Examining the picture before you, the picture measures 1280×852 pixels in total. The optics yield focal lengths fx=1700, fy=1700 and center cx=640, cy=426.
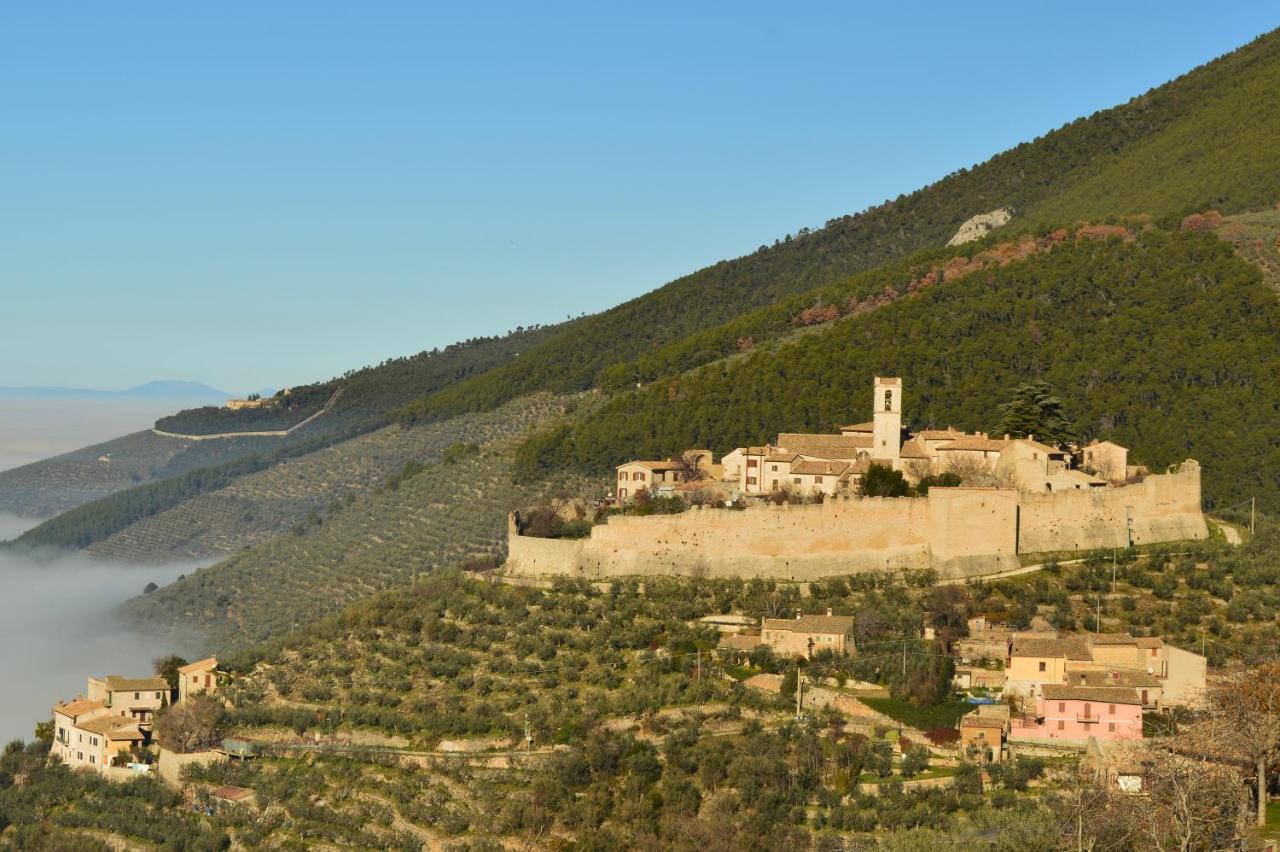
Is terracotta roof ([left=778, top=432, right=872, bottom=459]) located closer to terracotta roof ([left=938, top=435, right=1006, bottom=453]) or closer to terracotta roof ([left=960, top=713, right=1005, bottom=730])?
terracotta roof ([left=938, top=435, right=1006, bottom=453])

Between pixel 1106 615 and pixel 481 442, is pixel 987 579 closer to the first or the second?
pixel 1106 615

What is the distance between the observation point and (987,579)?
36125 millimetres

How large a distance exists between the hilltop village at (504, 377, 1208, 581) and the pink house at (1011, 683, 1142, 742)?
A: 22.9ft

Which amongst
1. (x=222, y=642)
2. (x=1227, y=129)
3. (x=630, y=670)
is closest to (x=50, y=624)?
(x=222, y=642)

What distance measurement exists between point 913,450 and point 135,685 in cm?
1904

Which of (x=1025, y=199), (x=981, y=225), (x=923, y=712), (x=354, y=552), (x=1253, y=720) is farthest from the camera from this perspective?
(x=1025, y=199)

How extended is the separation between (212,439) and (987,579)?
81488 mm

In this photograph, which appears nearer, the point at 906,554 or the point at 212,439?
the point at 906,554

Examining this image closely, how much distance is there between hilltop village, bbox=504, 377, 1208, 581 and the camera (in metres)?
36.5

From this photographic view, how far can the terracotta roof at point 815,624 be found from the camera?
33.9 meters

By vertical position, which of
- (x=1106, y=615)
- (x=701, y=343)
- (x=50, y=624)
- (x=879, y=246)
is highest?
(x=879, y=246)

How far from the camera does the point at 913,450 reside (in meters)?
39.7

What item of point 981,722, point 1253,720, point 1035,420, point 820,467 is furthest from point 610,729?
point 1035,420

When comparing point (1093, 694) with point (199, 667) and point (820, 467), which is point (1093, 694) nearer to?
point (820, 467)
